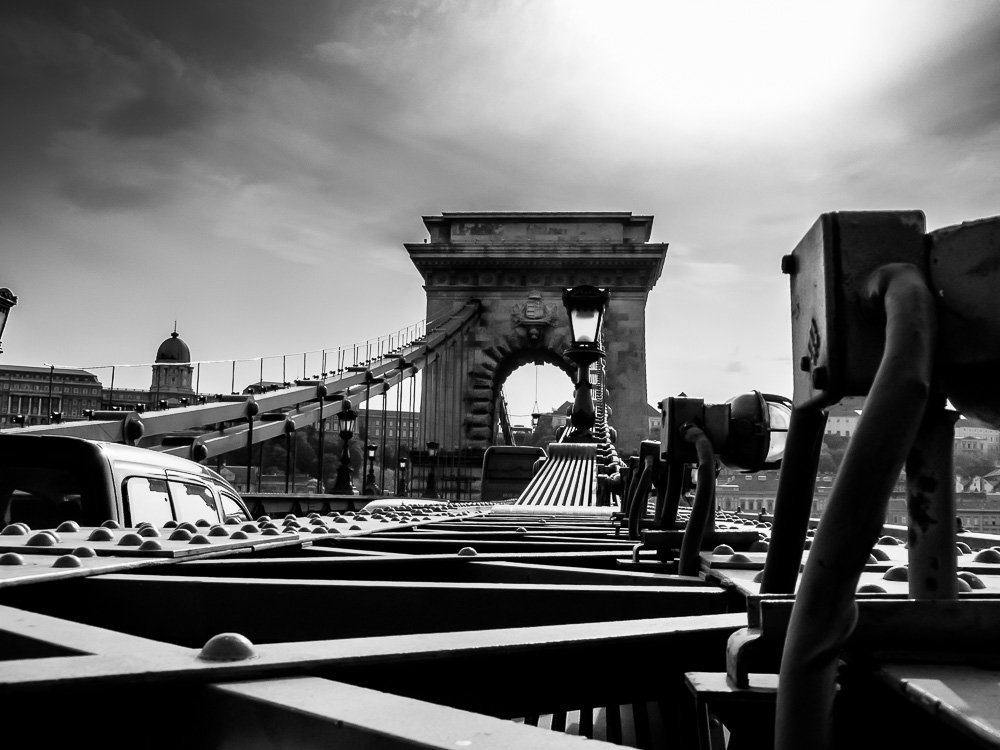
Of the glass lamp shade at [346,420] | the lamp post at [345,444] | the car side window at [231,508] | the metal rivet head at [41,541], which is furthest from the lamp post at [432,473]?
the metal rivet head at [41,541]

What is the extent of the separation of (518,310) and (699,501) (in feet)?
101

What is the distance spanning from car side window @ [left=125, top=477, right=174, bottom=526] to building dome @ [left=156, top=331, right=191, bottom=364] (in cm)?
7315

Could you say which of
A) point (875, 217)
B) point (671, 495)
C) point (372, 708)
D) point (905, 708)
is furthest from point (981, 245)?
point (671, 495)

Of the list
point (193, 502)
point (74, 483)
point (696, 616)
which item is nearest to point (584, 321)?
point (193, 502)

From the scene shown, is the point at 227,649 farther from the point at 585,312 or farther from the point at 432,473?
the point at 432,473

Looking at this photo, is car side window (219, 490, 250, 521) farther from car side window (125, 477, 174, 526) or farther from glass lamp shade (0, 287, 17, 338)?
glass lamp shade (0, 287, 17, 338)

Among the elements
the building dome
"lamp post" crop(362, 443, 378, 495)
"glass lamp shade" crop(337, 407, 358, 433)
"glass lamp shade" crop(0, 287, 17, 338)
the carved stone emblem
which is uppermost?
the building dome

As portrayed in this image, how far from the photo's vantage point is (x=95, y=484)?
420 cm

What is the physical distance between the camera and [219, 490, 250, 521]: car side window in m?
6.12

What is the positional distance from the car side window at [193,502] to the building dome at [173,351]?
237ft

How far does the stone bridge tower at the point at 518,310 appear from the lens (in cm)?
3203

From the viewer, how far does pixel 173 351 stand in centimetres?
7525

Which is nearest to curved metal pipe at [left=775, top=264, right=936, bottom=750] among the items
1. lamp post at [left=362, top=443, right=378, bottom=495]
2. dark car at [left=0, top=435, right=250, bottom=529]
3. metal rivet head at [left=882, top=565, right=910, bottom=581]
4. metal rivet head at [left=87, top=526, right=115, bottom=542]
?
metal rivet head at [left=882, top=565, right=910, bottom=581]

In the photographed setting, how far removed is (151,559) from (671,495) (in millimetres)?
1252
